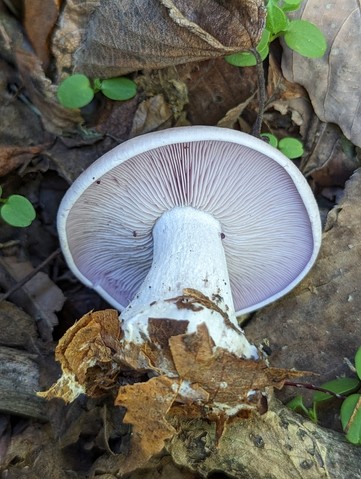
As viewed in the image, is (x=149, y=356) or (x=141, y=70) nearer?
(x=149, y=356)

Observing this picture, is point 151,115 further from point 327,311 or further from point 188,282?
point 327,311

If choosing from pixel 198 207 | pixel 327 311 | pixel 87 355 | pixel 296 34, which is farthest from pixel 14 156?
pixel 327 311

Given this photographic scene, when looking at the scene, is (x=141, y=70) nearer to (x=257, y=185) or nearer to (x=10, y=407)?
(x=257, y=185)

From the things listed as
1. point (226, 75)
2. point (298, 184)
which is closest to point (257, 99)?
point (226, 75)

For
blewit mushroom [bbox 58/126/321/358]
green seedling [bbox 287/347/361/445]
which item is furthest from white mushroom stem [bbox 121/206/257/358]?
green seedling [bbox 287/347/361/445]

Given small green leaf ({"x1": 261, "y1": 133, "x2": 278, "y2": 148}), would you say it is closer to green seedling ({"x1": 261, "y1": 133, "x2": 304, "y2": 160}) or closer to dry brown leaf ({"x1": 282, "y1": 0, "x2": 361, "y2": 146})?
green seedling ({"x1": 261, "y1": 133, "x2": 304, "y2": 160})
